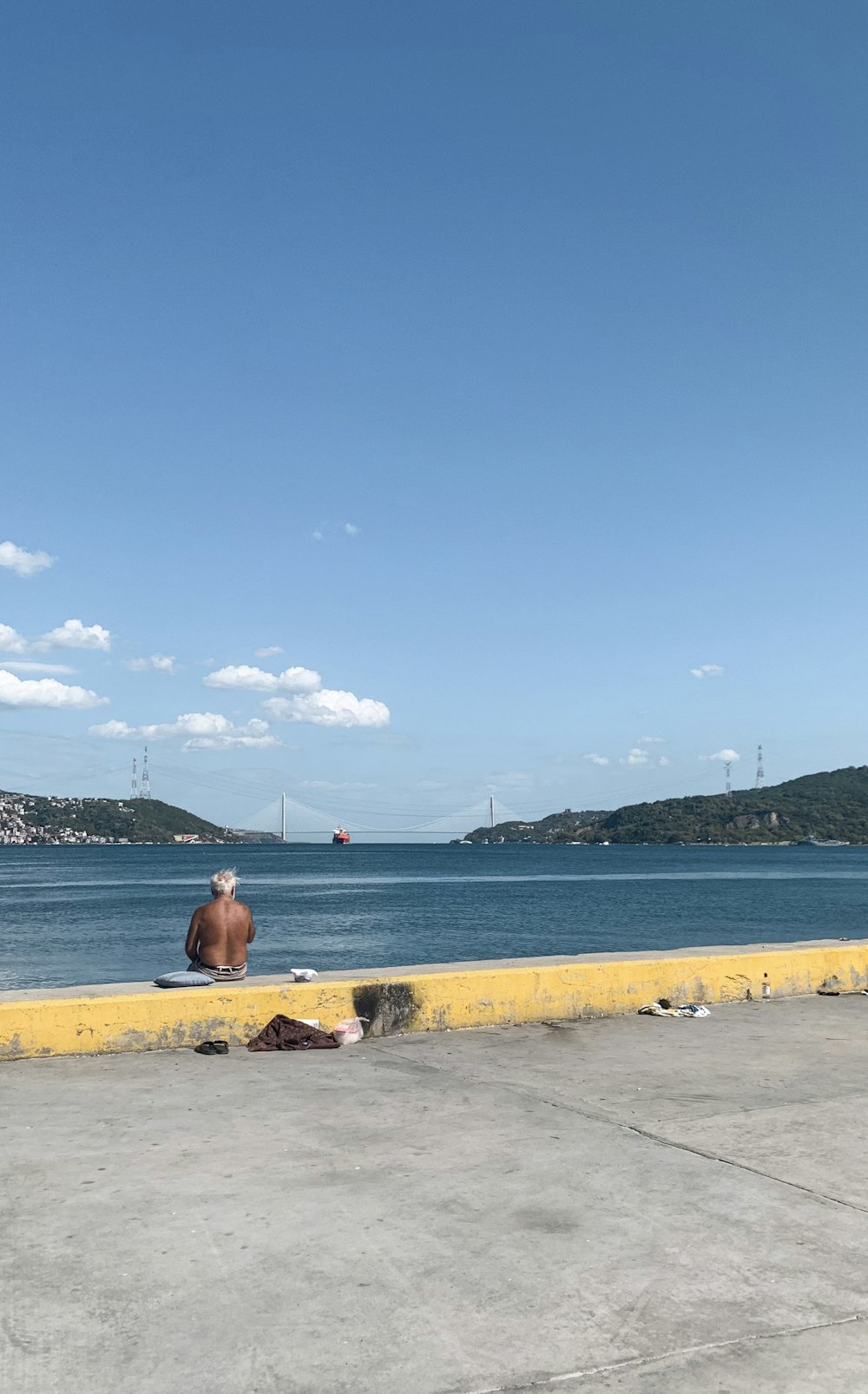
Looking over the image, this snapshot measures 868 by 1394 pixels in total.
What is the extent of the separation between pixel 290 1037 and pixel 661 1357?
4.87m

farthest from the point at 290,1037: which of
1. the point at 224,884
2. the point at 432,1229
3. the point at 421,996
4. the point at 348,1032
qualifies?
the point at 432,1229

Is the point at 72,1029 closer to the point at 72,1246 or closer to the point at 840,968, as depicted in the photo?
the point at 72,1246

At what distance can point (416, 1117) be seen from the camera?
5.91m

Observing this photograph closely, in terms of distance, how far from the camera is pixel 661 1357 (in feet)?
10.9

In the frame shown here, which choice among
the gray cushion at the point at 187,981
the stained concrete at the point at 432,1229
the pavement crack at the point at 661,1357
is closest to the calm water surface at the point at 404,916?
the gray cushion at the point at 187,981

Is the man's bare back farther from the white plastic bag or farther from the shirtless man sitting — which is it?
the white plastic bag

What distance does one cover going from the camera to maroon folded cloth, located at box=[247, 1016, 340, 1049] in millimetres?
7812

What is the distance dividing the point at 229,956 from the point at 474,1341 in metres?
6.10

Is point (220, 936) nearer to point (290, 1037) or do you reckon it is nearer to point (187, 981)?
point (187, 981)

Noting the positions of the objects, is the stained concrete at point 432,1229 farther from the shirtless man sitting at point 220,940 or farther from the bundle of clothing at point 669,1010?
the bundle of clothing at point 669,1010

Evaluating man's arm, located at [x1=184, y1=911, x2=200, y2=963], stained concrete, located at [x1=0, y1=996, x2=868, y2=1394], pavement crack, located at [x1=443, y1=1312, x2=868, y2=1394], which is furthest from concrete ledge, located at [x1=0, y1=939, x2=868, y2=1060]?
pavement crack, located at [x1=443, y1=1312, x2=868, y2=1394]

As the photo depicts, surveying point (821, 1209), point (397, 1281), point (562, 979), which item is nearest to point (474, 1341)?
point (397, 1281)

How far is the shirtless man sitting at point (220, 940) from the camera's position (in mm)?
9172

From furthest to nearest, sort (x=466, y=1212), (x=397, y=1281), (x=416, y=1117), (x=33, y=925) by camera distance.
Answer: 1. (x=33, y=925)
2. (x=416, y=1117)
3. (x=466, y=1212)
4. (x=397, y=1281)
